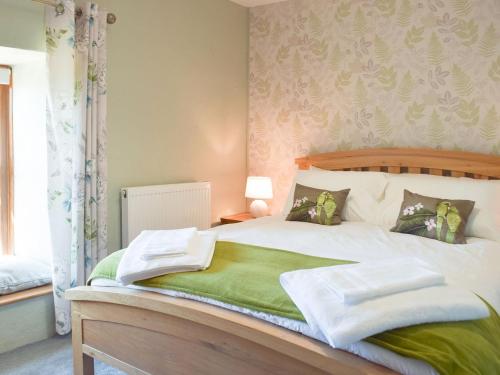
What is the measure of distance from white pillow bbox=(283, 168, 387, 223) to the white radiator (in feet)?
2.44

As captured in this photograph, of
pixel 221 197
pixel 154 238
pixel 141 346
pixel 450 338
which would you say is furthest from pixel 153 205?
pixel 450 338

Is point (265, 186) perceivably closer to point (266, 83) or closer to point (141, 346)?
point (266, 83)

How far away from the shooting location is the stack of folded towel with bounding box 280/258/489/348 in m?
1.23

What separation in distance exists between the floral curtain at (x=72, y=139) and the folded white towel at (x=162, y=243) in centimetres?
75

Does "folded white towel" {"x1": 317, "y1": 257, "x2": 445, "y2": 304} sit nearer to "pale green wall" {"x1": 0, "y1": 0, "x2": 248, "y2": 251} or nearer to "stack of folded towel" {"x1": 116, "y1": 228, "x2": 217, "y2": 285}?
"stack of folded towel" {"x1": 116, "y1": 228, "x2": 217, "y2": 285}

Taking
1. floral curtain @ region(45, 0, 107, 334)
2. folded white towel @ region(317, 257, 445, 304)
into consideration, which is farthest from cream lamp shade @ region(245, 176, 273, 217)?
folded white towel @ region(317, 257, 445, 304)

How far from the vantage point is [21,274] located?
2.65 meters

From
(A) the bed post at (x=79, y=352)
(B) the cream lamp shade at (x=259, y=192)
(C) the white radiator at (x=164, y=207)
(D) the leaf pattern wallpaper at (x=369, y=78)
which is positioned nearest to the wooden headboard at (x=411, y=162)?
(D) the leaf pattern wallpaper at (x=369, y=78)

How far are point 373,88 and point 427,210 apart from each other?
1247 millimetres

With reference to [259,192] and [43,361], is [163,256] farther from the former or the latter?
[259,192]

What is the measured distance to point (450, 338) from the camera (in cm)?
122

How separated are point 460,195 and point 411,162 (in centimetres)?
58

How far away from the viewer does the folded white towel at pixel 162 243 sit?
184 cm

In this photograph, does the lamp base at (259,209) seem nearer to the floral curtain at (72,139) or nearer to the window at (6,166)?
the floral curtain at (72,139)
